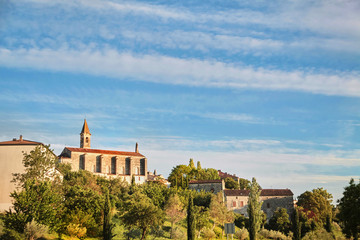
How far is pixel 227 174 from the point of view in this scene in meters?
118

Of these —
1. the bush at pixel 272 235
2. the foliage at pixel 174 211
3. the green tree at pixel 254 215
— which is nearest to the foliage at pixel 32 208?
the foliage at pixel 174 211

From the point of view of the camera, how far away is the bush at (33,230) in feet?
100

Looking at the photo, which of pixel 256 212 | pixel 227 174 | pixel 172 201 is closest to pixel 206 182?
pixel 172 201

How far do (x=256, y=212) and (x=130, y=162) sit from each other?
184 ft

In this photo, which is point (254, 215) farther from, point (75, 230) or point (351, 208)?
point (75, 230)

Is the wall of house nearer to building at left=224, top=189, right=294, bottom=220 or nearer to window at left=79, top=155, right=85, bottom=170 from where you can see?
building at left=224, top=189, right=294, bottom=220

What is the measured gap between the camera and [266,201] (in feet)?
239

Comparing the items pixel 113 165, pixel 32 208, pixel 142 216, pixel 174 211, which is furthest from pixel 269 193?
pixel 32 208

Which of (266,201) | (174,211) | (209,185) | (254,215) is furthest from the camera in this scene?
(209,185)

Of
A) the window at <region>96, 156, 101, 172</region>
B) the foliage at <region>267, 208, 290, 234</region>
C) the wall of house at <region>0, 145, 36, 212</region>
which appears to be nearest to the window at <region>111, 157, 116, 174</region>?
the window at <region>96, 156, 101, 172</region>

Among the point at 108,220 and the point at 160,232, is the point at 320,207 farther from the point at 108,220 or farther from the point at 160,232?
the point at 108,220

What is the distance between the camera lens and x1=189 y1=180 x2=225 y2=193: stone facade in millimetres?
75312

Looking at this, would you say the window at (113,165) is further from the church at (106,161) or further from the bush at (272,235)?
the bush at (272,235)

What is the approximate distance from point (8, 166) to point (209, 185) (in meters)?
40.7
